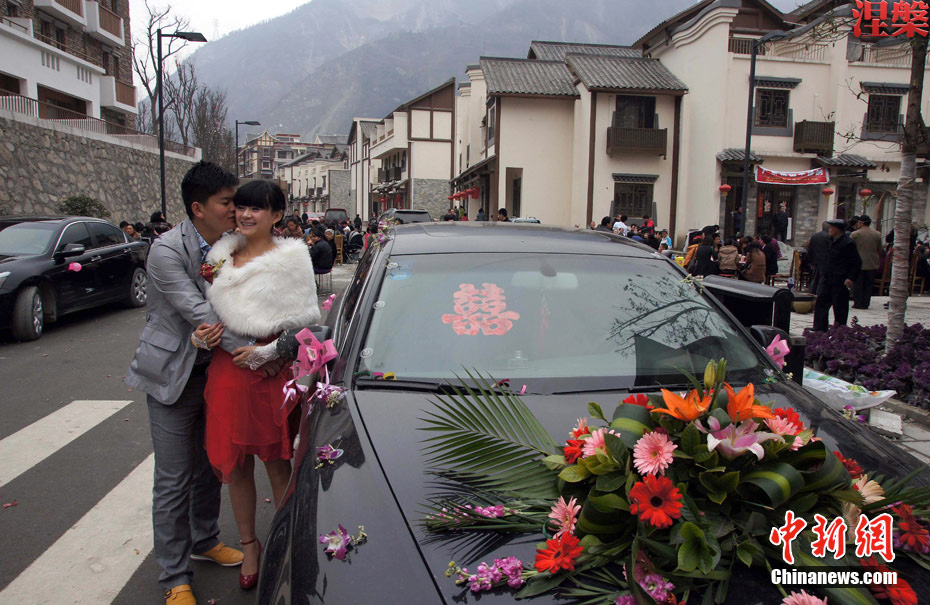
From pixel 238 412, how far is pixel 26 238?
867 cm

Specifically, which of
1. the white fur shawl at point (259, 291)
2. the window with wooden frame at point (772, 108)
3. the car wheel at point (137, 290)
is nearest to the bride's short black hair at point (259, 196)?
the white fur shawl at point (259, 291)

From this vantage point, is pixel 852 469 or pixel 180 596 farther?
pixel 180 596

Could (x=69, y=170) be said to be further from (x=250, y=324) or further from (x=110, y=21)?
(x=250, y=324)

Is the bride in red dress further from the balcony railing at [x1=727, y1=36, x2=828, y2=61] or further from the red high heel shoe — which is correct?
the balcony railing at [x1=727, y1=36, x2=828, y2=61]

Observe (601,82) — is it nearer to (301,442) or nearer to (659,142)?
(659,142)

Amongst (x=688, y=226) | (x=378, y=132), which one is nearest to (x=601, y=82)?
(x=688, y=226)

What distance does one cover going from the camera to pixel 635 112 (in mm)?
26828

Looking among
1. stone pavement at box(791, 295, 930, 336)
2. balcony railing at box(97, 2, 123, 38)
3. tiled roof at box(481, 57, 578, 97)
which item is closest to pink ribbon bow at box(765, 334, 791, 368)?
stone pavement at box(791, 295, 930, 336)

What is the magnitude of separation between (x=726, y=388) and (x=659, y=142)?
2642 centimetres

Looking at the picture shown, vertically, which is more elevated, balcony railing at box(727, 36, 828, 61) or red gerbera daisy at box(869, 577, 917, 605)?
balcony railing at box(727, 36, 828, 61)

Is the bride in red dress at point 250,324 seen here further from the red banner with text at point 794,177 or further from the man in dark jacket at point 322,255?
the red banner with text at point 794,177

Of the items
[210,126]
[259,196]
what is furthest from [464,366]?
[210,126]

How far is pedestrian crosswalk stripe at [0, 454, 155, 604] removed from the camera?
9.69 feet

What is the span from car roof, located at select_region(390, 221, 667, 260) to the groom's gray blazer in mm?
898
